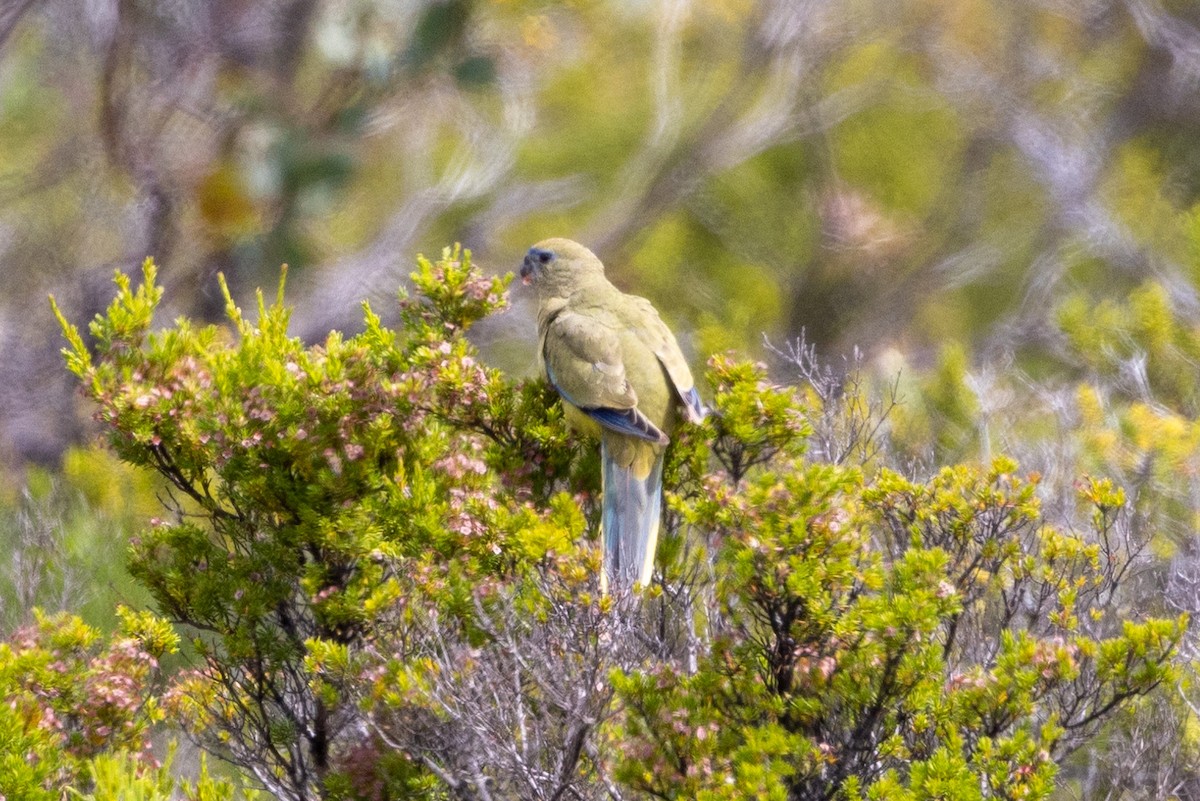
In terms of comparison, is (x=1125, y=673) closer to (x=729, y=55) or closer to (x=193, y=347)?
(x=193, y=347)

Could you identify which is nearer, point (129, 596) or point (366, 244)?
point (129, 596)

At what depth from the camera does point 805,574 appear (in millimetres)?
3344

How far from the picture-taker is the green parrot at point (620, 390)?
13.8 ft

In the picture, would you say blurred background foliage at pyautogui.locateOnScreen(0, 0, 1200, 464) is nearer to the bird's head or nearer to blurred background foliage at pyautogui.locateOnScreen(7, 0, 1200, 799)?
blurred background foliage at pyautogui.locateOnScreen(7, 0, 1200, 799)

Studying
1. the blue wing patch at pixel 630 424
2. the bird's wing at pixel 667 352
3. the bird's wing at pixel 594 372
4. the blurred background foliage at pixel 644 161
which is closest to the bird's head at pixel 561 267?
the bird's wing at pixel 667 352

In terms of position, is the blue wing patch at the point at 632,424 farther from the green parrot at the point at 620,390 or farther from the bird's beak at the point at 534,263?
the bird's beak at the point at 534,263

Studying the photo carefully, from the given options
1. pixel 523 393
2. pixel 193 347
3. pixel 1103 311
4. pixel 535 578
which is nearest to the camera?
pixel 535 578

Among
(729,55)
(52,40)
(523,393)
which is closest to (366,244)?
(52,40)

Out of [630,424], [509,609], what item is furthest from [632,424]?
[509,609]

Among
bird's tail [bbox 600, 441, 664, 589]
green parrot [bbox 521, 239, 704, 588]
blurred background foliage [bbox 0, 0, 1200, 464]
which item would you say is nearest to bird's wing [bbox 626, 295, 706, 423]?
green parrot [bbox 521, 239, 704, 588]

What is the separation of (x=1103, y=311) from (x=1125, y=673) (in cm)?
607

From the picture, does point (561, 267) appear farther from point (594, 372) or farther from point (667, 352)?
point (594, 372)

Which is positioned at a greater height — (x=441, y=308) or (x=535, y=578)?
(x=441, y=308)

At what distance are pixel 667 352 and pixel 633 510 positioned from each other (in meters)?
0.79
